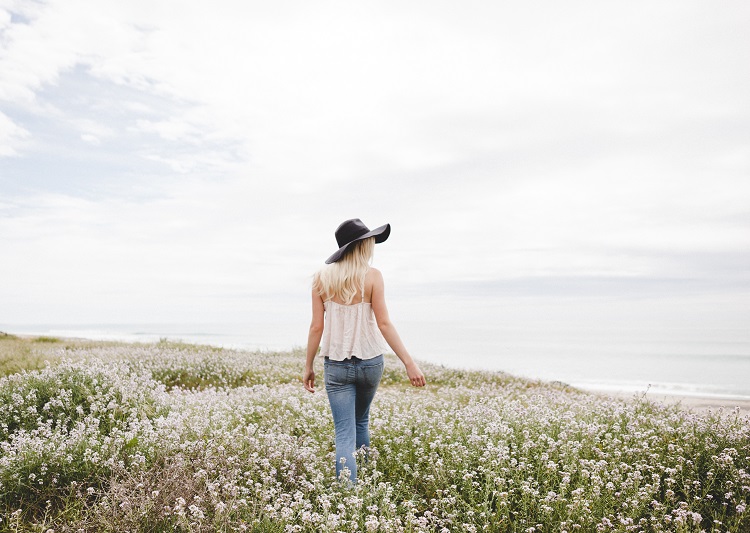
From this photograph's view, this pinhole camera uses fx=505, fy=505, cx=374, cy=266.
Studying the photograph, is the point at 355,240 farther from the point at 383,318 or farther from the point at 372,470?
the point at 372,470

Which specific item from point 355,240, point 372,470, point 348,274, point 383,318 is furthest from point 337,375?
point 355,240

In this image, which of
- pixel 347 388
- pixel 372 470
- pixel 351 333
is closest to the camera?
pixel 351 333

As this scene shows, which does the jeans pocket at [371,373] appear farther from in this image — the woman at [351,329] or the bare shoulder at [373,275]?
the bare shoulder at [373,275]

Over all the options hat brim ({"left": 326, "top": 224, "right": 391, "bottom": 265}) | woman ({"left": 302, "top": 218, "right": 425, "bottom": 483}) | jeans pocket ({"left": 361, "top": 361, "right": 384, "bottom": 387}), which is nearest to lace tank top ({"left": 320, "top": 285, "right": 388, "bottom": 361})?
woman ({"left": 302, "top": 218, "right": 425, "bottom": 483})

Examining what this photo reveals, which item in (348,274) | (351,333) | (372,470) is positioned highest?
(348,274)

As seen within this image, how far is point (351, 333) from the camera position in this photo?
512 cm

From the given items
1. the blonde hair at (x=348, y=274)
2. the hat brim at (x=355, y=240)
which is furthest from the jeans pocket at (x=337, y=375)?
the hat brim at (x=355, y=240)

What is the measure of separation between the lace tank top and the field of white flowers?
1.15 metres

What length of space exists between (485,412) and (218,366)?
938cm

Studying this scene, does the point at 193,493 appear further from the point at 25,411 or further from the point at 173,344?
the point at 173,344

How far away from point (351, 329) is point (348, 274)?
56 centimetres

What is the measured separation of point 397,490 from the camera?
208 inches

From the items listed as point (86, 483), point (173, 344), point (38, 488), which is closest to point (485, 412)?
point (86, 483)

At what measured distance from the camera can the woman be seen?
514 cm
